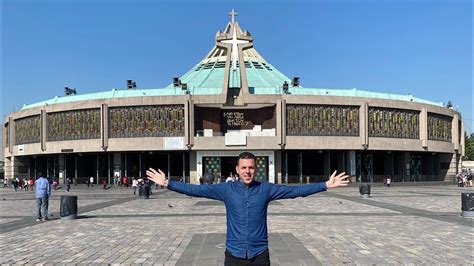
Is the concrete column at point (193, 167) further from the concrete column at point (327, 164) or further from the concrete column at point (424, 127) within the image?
the concrete column at point (424, 127)

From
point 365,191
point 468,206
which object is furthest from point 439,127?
point 468,206

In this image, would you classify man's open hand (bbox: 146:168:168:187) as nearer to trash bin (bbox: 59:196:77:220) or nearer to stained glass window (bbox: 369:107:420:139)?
trash bin (bbox: 59:196:77:220)

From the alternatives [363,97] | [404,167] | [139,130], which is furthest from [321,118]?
[139,130]

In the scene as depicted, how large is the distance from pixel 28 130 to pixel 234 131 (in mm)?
27199

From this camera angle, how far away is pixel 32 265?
8977mm

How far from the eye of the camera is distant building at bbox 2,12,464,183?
182 feet

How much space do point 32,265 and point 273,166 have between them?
4789cm

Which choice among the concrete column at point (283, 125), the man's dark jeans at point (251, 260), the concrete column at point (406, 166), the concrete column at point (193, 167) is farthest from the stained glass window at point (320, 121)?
the man's dark jeans at point (251, 260)

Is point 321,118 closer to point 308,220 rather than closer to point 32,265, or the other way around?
point 308,220

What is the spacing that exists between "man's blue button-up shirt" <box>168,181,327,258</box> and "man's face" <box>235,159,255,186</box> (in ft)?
0.40

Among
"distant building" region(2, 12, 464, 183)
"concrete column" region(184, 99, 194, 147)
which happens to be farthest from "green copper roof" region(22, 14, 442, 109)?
"concrete column" region(184, 99, 194, 147)

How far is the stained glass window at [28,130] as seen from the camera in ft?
203

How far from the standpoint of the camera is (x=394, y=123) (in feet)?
194

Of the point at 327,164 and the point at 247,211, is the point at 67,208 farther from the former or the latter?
the point at 327,164
